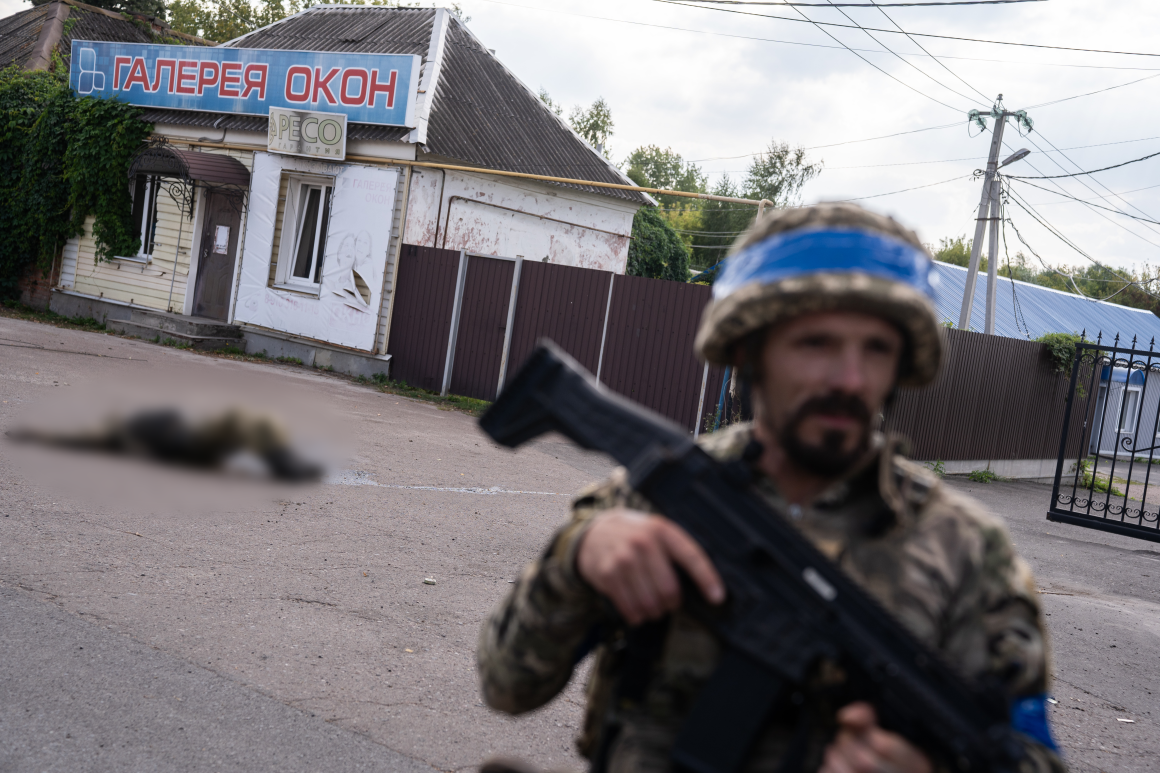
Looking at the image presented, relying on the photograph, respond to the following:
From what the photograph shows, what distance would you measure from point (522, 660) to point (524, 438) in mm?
346

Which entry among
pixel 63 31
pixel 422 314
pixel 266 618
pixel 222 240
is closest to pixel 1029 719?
pixel 266 618

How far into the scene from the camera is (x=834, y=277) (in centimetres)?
135

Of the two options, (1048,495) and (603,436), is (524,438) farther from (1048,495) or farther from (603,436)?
(1048,495)

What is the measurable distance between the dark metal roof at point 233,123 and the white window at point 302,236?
124 cm

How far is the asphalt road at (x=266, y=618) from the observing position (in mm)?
1397

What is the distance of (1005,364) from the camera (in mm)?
15641

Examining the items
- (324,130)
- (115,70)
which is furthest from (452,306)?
(115,70)

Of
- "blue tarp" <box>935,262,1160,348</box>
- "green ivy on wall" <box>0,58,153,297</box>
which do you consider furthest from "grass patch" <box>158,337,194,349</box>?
"blue tarp" <box>935,262,1160,348</box>

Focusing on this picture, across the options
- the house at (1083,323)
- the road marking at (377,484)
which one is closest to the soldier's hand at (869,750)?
the road marking at (377,484)

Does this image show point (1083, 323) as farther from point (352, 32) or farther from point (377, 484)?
point (377, 484)

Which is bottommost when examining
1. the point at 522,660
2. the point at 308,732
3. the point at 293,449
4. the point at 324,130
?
the point at 308,732

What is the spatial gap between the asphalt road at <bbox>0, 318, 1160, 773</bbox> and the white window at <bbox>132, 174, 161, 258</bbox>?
38.8ft

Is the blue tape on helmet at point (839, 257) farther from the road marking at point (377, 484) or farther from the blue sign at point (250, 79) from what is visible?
the blue sign at point (250, 79)

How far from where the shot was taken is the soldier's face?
133 cm
